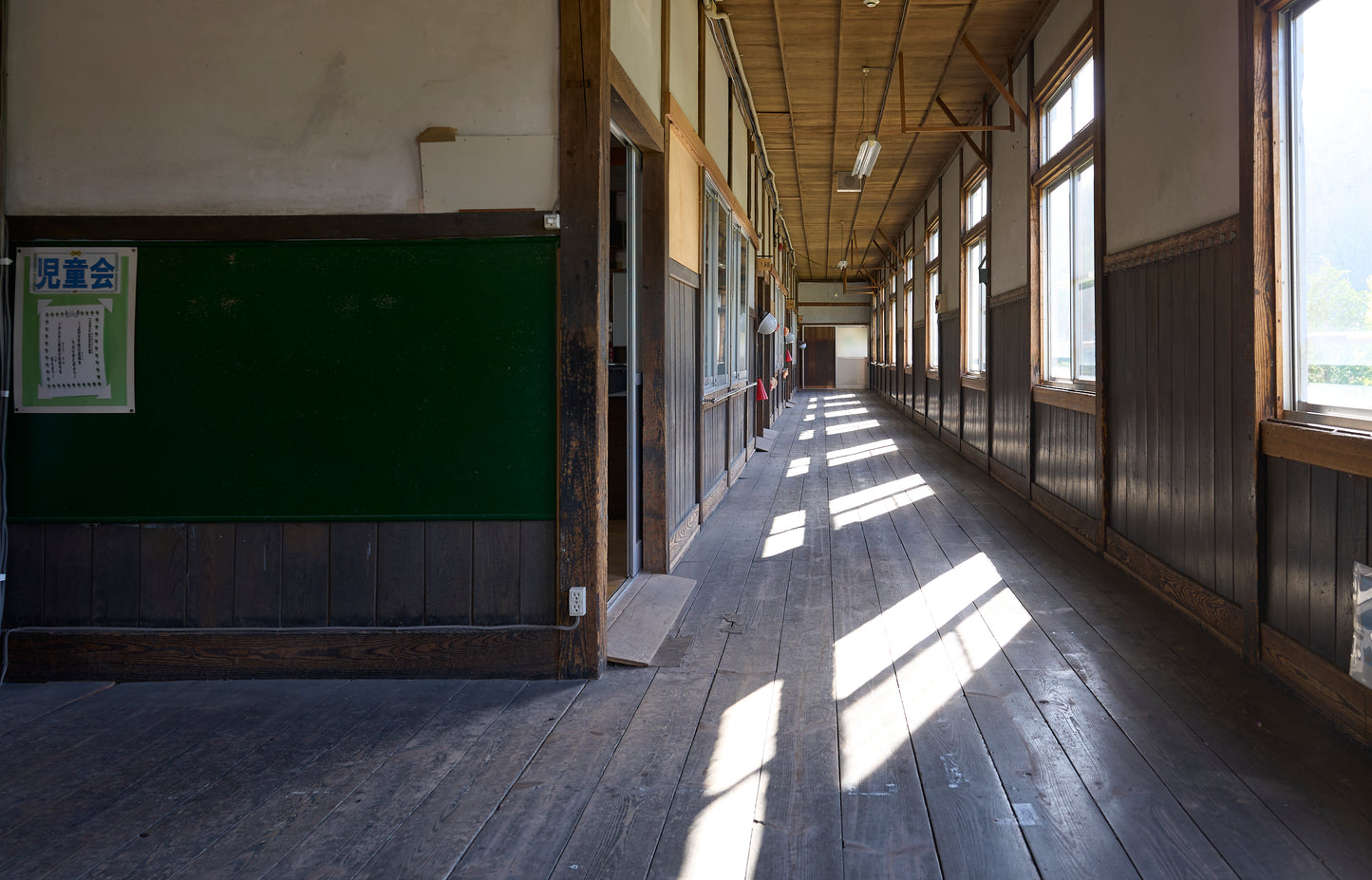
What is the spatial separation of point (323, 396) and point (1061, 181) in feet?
16.7

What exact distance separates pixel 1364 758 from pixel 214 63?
392 cm

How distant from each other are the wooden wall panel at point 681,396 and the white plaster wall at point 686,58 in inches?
36.8

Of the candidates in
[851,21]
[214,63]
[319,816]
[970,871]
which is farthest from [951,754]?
[851,21]

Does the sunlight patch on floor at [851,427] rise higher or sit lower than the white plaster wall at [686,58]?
lower

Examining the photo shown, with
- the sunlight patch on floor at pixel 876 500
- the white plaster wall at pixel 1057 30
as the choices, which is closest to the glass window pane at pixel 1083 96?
the white plaster wall at pixel 1057 30

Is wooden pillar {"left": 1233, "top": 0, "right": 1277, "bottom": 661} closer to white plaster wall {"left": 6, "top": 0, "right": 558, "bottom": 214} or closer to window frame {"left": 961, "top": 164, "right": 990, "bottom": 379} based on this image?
white plaster wall {"left": 6, "top": 0, "right": 558, "bottom": 214}

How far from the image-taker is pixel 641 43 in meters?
3.97

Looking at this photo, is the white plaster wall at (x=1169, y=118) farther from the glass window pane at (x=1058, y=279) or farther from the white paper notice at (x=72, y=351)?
the white paper notice at (x=72, y=351)

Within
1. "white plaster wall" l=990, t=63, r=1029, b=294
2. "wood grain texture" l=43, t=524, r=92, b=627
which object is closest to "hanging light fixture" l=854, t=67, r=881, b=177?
"white plaster wall" l=990, t=63, r=1029, b=294

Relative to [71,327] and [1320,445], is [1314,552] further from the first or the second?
[71,327]

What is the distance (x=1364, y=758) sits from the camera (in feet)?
7.83

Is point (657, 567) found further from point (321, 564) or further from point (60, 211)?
point (60, 211)

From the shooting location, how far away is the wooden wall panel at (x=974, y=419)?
28.5ft

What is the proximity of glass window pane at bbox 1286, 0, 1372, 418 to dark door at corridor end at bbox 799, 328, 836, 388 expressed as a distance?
2436 cm
